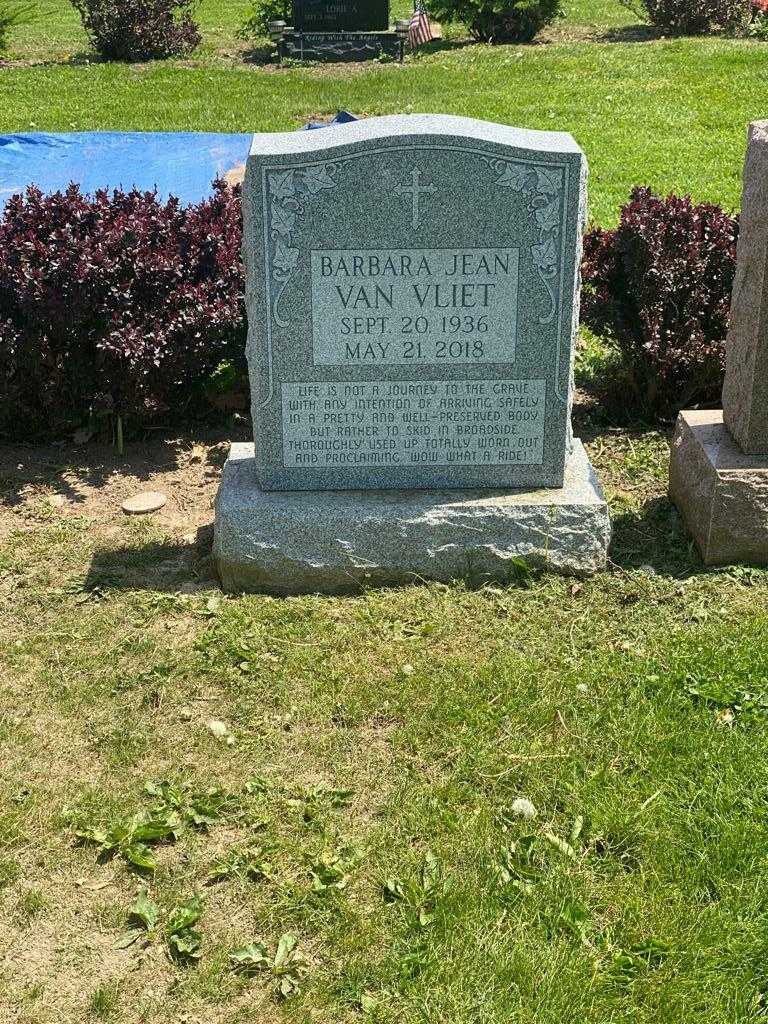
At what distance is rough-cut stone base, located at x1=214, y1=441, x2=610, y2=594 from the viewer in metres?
4.56

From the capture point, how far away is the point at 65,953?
3.06 meters

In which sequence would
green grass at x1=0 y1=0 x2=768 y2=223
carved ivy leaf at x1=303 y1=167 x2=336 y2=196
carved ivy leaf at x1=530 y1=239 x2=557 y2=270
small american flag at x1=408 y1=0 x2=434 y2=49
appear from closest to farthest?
carved ivy leaf at x1=303 y1=167 x2=336 y2=196
carved ivy leaf at x1=530 y1=239 x2=557 y2=270
green grass at x1=0 y1=0 x2=768 y2=223
small american flag at x1=408 y1=0 x2=434 y2=49

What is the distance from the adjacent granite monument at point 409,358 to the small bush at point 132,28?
15405 mm

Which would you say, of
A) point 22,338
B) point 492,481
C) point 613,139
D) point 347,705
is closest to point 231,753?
point 347,705

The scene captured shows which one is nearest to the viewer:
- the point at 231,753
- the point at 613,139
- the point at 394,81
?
the point at 231,753

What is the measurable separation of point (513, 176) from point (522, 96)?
10188mm

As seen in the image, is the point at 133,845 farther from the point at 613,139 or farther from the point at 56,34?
the point at 56,34

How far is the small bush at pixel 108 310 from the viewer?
5.52 meters

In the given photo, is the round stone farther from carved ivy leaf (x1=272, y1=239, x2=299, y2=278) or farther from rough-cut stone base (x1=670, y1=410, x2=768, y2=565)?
rough-cut stone base (x1=670, y1=410, x2=768, y2=565)

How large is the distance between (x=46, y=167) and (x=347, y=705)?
31.8 feet

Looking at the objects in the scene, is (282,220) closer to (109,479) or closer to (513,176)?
(513,176)

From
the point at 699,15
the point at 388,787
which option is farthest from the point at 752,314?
the point at 699,15

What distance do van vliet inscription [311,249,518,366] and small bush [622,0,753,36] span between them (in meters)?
15.3

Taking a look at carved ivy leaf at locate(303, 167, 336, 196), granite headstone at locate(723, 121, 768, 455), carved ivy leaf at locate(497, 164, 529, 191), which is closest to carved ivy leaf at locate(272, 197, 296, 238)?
carved ivy leaf at locate(303, 167, 336, 196)
